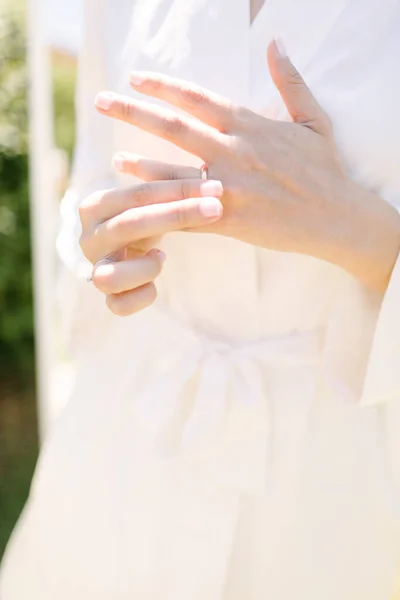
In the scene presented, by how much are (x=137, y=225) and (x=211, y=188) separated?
91mm

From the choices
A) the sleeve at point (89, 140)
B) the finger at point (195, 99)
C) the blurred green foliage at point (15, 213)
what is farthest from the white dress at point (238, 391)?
the blurred green foliage at point (15, 213)

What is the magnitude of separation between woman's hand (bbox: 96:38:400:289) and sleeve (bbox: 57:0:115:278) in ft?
1.04

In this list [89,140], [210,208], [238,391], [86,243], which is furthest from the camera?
[89,140]

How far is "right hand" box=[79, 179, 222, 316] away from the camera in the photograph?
0.75m

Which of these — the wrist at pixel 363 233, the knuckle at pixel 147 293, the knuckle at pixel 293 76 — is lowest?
the knuckle at pixel 147 293

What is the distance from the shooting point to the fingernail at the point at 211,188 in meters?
0.76

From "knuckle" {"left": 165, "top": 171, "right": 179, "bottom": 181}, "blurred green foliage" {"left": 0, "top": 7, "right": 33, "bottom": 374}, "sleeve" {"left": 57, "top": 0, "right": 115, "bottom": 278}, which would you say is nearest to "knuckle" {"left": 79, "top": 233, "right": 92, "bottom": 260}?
"knuckle" {"left": 165, "top": 171, "right": 179, "bottom": 181}

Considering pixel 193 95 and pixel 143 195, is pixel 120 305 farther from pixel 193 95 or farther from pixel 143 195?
pixel 193 95

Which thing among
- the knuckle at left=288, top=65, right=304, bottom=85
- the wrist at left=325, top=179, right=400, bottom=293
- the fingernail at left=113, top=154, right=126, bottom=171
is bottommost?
the wrist at left=325, top=179, right=400, bottom=293

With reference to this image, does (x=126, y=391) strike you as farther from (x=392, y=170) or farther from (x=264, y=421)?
(x=392, y=170)

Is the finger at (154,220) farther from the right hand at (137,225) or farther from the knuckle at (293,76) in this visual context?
the knuckle at (293,76)

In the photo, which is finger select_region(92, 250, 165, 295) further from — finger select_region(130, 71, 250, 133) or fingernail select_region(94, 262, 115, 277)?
finger select_region(130, 71, 250, 133)

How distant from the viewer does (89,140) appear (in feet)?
3.72

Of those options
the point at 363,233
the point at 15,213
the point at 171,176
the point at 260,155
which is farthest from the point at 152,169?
the point at 15,213
